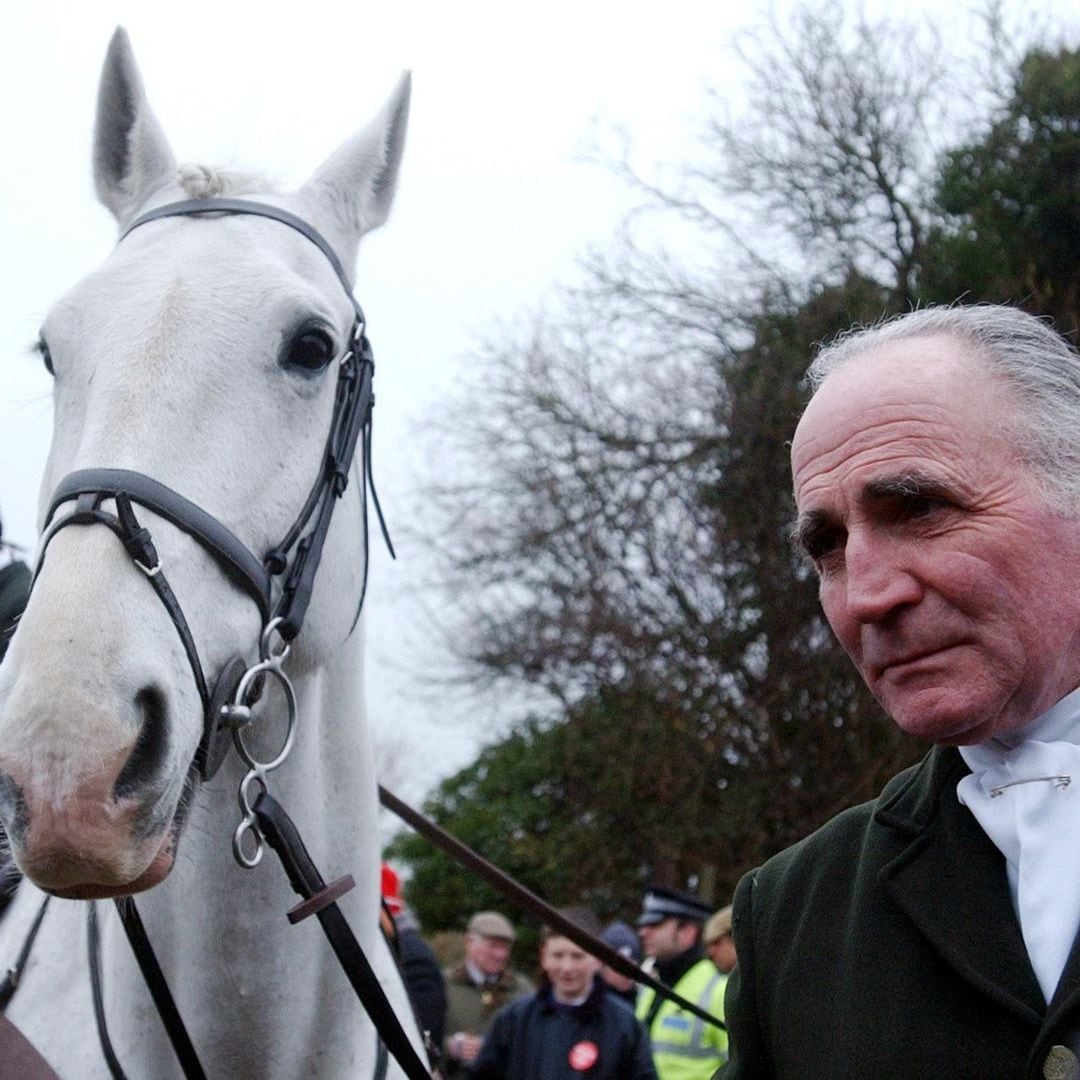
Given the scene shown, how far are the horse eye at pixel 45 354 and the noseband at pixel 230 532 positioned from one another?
1.00 ft

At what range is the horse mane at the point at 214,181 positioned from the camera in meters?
3.16

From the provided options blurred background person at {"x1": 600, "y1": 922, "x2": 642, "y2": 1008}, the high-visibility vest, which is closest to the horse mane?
the high-visibility vest

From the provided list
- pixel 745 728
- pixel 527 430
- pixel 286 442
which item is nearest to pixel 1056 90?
pixel 527 430

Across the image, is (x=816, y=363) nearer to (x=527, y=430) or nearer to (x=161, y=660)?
(x=161, y=660)

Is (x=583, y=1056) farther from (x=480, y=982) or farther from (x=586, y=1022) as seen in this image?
(x=480, y=982)

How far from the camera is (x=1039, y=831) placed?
5.97 ft

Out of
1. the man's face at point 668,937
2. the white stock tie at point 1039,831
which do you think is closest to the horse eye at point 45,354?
the white stock tie at point 1039,831

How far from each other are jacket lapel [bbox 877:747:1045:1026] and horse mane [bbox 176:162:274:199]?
1957mm

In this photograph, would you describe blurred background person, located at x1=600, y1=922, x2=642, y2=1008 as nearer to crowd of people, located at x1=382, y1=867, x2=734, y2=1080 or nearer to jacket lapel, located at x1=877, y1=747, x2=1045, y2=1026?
crowd of people, located at x1=382, y1=867, x2=734, y2=1080

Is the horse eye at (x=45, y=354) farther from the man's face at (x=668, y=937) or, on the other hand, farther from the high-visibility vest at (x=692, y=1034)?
the man's face at (x=668, y=937)

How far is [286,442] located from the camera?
→ 285cm

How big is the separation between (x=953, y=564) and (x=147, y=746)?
1272mm

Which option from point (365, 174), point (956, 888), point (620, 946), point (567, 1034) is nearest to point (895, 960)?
point (956, 888)

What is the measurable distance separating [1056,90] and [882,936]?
1665 cm
